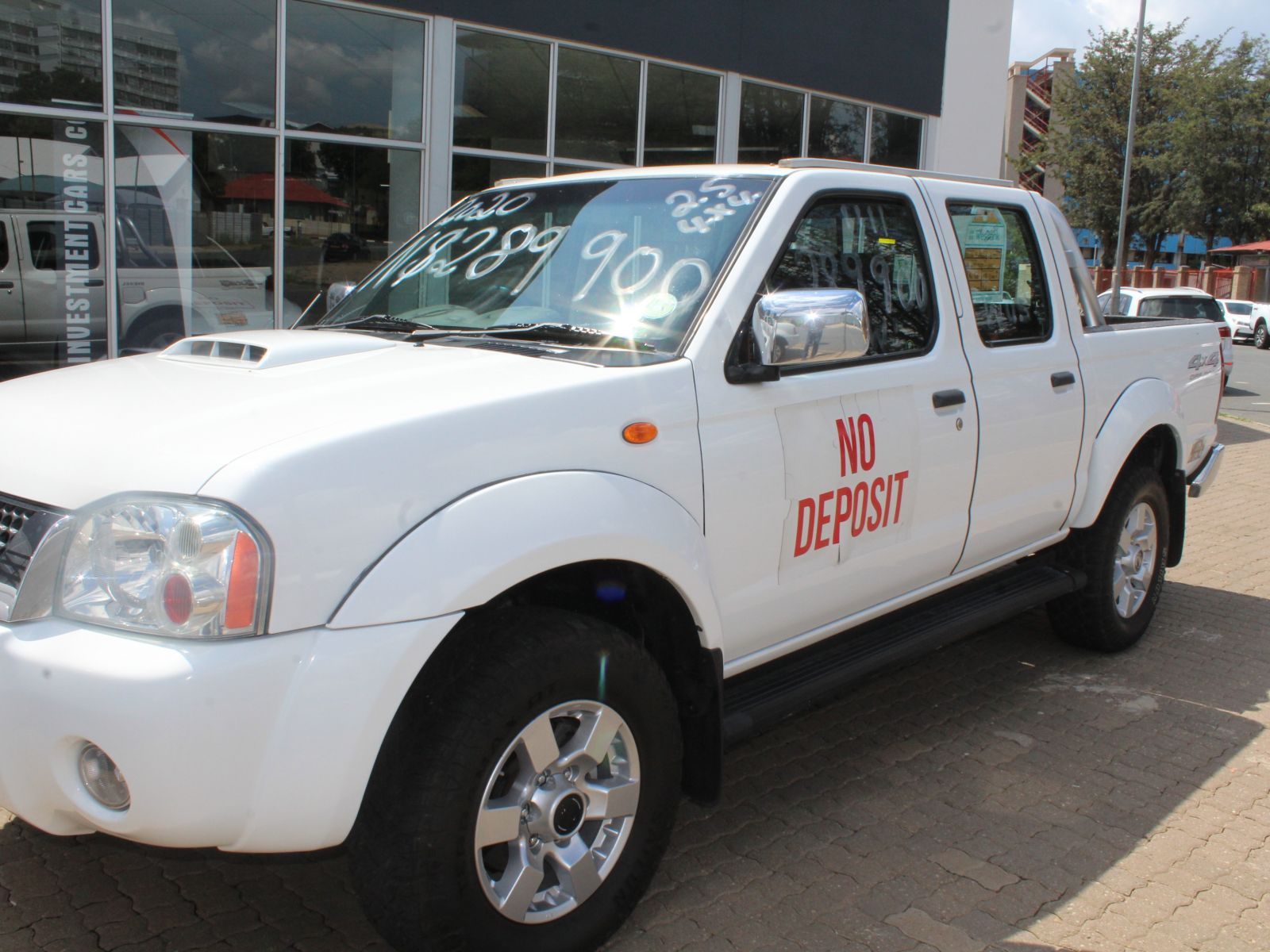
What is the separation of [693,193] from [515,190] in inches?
34.3

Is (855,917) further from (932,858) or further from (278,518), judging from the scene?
(278,518)

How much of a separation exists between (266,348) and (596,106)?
9.85m

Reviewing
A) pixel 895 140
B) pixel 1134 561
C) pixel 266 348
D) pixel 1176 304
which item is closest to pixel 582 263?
pixel 266 348

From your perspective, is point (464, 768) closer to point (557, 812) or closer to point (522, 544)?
point (557, 812)

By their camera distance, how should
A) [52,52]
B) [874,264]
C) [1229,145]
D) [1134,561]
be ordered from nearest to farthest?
1. [874,264]
2. [1134,561]
3. [52,52]
4. [1229,145]

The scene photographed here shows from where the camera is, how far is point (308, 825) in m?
2.29

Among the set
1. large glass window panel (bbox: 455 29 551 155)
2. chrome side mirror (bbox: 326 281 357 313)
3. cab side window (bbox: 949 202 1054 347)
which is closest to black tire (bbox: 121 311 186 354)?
large glass window panel (bbox: 455 29 551 155)

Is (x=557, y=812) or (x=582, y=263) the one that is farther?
(x=582, y=263)

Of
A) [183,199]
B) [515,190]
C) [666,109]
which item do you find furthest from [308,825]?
[666,109]

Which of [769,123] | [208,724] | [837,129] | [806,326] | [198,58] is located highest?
[837,129]

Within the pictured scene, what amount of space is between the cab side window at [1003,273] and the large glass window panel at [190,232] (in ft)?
23.6

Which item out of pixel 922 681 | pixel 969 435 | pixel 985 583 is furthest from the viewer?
pixel 922 681

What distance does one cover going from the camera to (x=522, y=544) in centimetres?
253

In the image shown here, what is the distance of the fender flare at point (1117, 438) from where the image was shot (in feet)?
15.9
